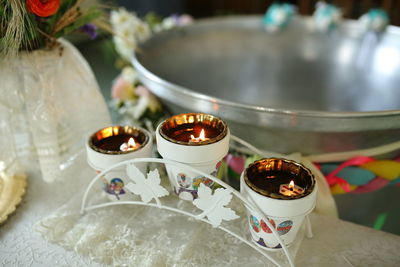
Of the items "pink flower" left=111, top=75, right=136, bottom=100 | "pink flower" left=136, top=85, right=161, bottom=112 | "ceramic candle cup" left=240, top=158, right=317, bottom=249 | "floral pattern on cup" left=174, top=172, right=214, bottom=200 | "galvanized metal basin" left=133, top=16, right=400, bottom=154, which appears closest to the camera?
"ceramic candle cup" left=240, top=158, right=317, bottom=249

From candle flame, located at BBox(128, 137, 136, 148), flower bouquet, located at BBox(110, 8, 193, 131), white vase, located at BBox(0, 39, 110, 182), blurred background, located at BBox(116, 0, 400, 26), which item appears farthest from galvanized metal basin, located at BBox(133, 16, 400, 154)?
blurred background, located at BBox(116, 0, 400, 26)

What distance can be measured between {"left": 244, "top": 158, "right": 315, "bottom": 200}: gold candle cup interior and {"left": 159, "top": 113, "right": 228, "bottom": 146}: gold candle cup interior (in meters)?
0.08

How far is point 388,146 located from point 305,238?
32 centimetres

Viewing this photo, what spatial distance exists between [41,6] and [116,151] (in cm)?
31

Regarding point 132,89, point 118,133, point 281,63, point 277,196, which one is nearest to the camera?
point 277,196

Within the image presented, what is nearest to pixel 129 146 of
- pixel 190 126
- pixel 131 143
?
pixel 131 143

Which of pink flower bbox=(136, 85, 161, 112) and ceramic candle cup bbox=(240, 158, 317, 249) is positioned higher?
ceramic candle cup bbox=(240, 158, 317, 249)

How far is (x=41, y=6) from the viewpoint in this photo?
71 cm

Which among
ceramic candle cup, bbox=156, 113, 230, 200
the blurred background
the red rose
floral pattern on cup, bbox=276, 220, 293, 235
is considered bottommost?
the blurred background

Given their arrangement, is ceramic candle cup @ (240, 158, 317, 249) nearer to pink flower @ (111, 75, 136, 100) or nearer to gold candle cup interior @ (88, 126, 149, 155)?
gold candle cup interior @ (88, 126, 149, 155)

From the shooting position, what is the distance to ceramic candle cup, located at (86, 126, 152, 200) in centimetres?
72

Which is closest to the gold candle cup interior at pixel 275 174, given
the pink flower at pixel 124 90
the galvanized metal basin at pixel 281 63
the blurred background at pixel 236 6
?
the galvanized metal basin at pixel 281 63

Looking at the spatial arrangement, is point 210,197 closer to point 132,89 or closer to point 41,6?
point 41,6

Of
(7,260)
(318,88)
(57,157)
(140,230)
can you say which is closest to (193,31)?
(318,88)
